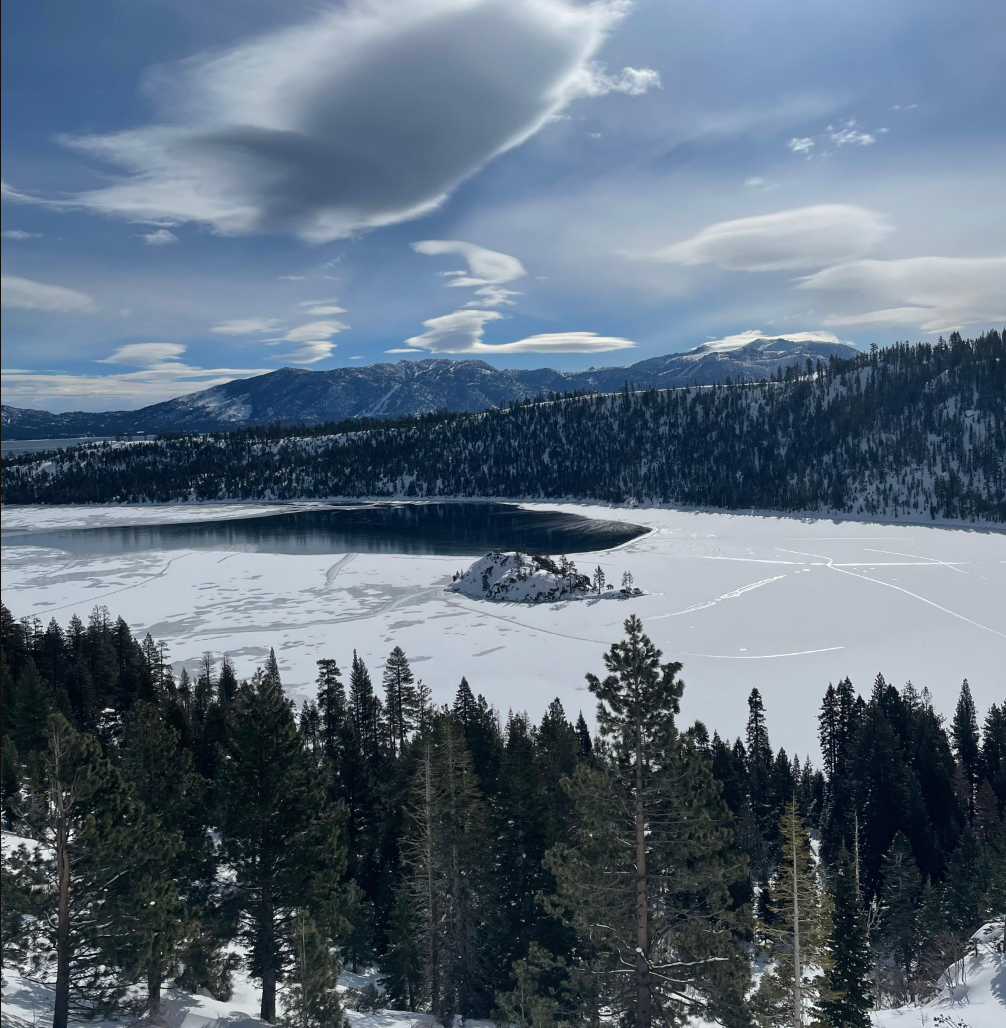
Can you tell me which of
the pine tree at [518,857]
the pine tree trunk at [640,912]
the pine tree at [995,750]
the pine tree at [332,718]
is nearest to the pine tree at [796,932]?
the pine tree trunk at [640,912]

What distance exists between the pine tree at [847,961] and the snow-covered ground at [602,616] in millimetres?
27728

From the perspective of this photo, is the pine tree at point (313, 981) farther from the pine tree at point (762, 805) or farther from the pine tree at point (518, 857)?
the pine tree at point (762, 805)

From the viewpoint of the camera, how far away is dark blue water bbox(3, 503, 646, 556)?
14650 cm

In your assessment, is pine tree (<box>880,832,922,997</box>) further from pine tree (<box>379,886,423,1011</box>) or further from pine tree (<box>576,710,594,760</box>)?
pine tree (<box>379,886,423,1011</box>)

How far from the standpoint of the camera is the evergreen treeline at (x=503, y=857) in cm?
1728

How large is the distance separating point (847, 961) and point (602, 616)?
63692mm

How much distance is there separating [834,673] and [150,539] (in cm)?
15336

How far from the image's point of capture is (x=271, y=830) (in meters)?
21.9

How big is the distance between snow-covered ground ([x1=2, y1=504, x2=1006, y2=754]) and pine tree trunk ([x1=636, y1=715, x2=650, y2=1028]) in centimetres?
3862

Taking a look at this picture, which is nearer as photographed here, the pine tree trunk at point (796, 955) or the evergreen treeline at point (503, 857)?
the evergreen treeline at point (503, 857)

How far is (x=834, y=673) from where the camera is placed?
63781 mm

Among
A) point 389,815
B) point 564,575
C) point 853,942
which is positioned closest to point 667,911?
point 853,942

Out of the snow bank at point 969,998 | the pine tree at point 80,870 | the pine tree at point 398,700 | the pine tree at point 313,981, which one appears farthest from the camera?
the pine tree at point 398,700

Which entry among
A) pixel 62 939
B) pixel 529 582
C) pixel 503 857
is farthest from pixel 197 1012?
pixel 529 582
